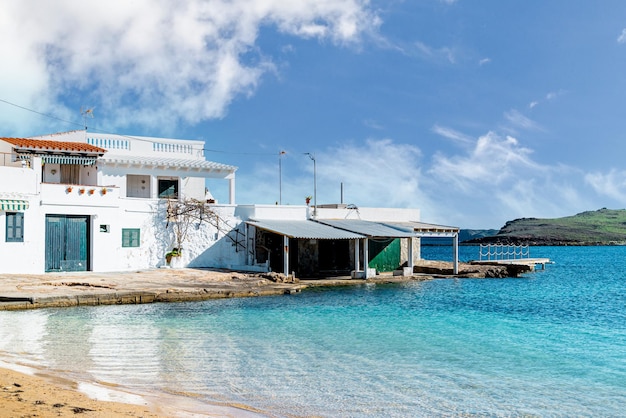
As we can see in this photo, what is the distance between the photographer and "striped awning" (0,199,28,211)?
23.8 metres

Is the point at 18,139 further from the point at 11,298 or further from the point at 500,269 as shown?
the point at 500,269

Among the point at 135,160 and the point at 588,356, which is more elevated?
the point at 135,160

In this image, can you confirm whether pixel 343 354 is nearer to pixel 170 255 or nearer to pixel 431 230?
pixel 170 255

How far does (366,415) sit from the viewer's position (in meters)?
9.14

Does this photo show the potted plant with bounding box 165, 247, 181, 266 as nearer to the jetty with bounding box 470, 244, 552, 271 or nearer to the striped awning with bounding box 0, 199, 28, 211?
the striped awning with bounding box 0, 199, 28, 211

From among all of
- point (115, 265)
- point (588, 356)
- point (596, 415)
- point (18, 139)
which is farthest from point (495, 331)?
point (18, 139)

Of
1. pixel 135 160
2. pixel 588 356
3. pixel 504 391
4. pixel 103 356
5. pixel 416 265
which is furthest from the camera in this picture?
pixel 416 265

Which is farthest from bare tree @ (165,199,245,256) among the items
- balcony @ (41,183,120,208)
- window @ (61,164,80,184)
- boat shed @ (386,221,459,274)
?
boat shed @ (386,221,459,274)

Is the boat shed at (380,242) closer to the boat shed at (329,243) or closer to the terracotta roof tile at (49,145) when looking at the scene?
the boat shed at (329,243)

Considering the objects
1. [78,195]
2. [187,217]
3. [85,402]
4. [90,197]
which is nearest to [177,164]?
[187,217]

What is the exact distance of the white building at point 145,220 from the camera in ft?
82.8

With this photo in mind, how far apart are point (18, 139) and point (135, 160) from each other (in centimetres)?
546

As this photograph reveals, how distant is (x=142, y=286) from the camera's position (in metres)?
23.1

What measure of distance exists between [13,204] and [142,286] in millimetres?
6076
